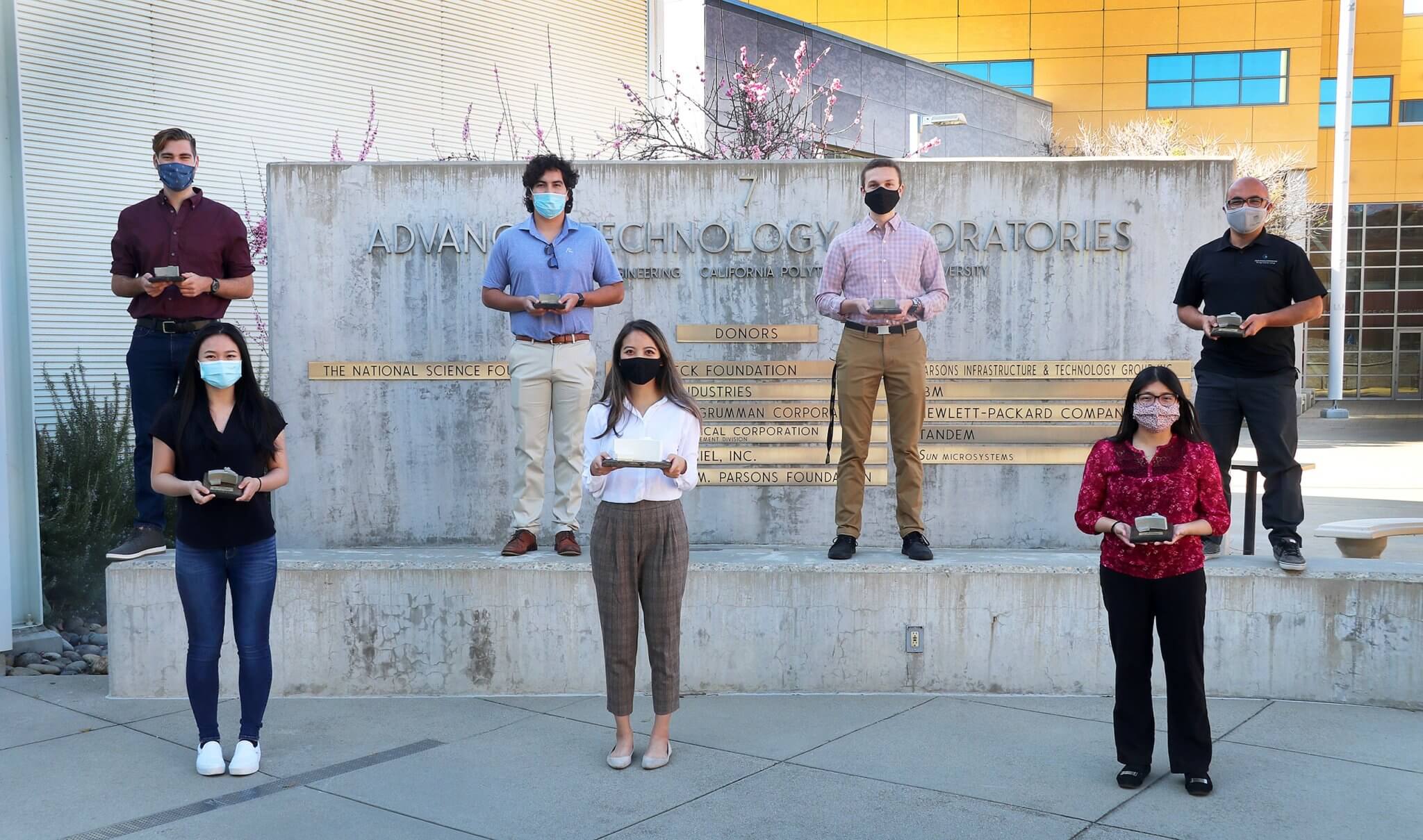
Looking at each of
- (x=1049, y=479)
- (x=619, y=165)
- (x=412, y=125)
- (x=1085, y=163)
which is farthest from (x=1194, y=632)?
(x=412, y=125)

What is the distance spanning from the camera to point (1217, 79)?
4038cm

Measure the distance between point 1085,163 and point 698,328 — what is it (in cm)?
253

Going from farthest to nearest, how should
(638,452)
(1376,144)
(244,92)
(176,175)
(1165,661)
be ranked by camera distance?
1. (1376,144)
2. (244,92)
3. (176,175)
4. (1165,661)
5. (638,452)

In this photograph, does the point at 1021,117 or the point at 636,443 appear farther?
the point at 1021,117

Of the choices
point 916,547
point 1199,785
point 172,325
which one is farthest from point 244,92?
point 1199,785

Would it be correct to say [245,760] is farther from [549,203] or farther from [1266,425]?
[1266,425]

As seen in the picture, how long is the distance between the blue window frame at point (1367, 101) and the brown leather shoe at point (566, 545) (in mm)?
43760

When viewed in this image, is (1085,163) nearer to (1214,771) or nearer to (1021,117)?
(1214,771)

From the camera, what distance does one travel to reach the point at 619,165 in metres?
7.77

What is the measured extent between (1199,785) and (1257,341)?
2.39m

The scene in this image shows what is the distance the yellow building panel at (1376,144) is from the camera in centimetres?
4416

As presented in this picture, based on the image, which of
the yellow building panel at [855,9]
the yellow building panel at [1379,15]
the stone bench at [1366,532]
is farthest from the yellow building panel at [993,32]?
the stone bench at [1366,532]

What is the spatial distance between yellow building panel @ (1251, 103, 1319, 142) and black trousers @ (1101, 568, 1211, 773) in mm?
38972

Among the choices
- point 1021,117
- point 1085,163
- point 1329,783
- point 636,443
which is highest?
point 1021,117
